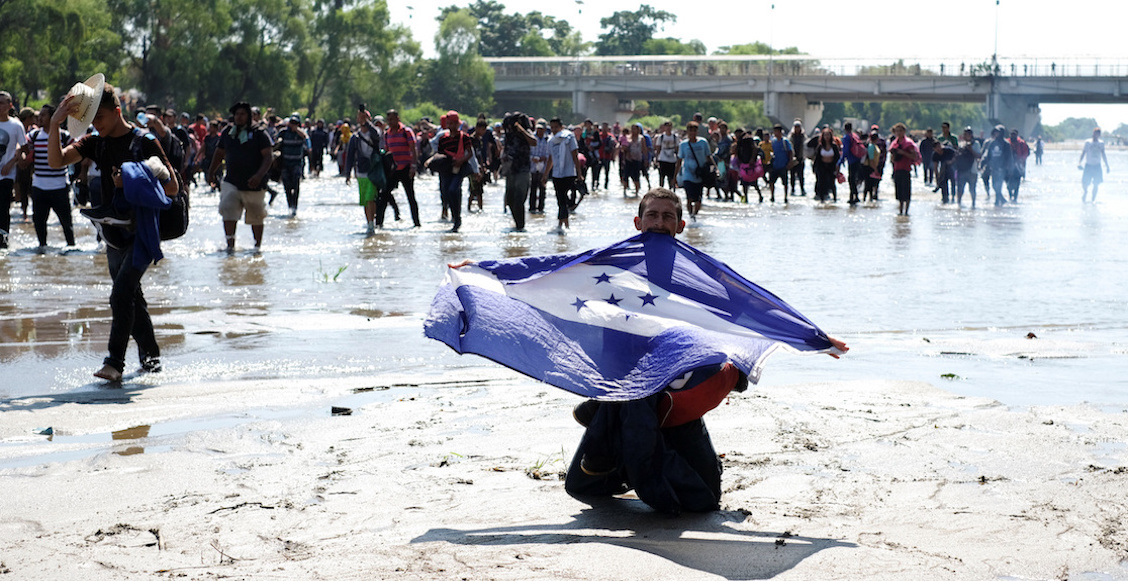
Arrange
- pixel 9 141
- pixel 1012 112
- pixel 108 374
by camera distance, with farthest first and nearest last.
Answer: pixel 1012 112
pixel 9 141
pixel 108 374

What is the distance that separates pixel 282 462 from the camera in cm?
589

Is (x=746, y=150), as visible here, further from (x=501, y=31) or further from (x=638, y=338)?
(x=501, y=31)

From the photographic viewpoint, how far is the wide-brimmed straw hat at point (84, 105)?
759cm

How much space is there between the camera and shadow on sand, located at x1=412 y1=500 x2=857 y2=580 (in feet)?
14.6

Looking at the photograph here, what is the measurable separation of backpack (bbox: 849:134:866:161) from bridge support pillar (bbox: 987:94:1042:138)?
72.8m

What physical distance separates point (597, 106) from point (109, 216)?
372ft

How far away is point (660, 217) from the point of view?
17.9ft

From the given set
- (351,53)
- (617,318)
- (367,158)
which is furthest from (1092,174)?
(351,53)

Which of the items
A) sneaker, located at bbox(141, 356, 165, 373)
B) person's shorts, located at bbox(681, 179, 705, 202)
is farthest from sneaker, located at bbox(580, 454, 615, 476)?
person's shorts, located at bbox(681, 179, 705, 202)

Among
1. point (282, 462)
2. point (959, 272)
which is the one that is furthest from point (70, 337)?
point (959, 272)

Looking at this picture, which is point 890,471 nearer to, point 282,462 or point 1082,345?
point 282,462

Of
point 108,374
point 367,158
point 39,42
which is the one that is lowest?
point 108,374

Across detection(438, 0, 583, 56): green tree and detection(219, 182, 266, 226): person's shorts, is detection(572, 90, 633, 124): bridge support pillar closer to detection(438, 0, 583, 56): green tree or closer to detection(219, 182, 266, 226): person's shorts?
detection(438, 0, 583, 56): green tree

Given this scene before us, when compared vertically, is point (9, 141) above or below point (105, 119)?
below
